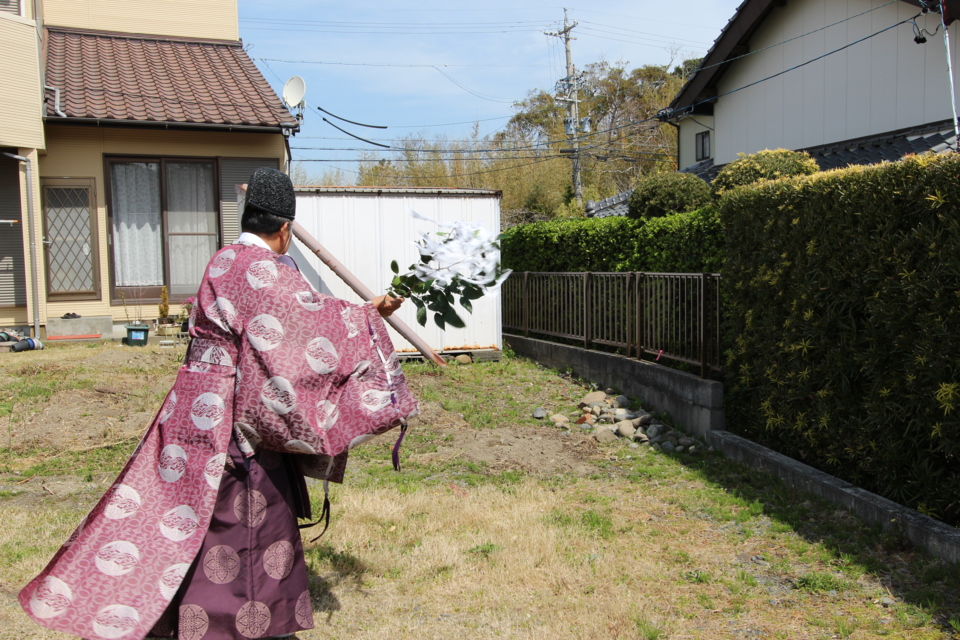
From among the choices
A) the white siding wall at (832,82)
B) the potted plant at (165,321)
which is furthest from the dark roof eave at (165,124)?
the white siding wall at (832,82)

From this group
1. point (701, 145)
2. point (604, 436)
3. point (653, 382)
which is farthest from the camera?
point (701, 145)

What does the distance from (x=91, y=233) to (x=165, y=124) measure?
212cm

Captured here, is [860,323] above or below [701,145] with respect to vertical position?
below

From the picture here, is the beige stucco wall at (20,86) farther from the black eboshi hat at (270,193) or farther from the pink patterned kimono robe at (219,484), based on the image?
the pink patterned kimono robe at (219,484)

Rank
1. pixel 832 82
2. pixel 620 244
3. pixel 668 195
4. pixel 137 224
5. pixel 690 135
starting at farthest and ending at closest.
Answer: pixel 690 135
pixel 832 82
pixel 137 224
pixel 668 195
pixel 620 244

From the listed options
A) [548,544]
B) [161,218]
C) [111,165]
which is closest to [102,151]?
[111,165]

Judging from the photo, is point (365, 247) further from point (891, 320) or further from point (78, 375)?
point (891, 320)

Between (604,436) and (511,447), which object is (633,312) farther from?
(511,447)

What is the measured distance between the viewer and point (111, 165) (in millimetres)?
11812

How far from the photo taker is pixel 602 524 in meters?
4.58

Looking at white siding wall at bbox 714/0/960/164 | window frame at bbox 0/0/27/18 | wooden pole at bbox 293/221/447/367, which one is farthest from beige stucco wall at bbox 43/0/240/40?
white siding wall at bbox 714/0/960/164

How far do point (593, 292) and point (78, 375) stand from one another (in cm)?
626

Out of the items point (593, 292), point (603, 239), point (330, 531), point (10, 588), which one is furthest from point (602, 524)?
point (603, 239)

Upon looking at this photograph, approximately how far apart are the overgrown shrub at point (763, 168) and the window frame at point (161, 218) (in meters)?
7.86
